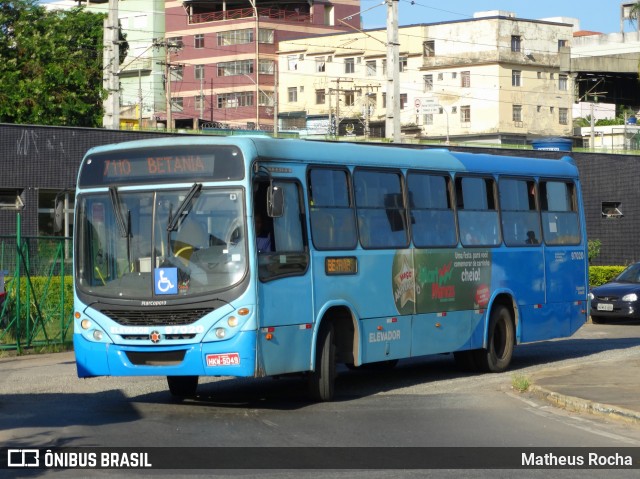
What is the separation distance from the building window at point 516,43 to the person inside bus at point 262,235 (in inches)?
3208

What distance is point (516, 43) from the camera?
9300 cm

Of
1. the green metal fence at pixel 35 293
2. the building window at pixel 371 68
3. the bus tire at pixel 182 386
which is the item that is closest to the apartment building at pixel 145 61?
the building window at pixel 371 68

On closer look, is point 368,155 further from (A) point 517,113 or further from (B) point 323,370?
(A) point 517,113

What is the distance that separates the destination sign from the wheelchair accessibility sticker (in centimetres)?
105

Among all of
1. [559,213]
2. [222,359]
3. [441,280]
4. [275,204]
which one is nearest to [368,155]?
[441,280]

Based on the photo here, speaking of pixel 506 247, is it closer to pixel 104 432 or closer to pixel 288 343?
pixel 288 343

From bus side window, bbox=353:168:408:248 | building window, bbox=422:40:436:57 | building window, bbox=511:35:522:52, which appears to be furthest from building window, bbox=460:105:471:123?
bus side window, bbox=353:168:408:248

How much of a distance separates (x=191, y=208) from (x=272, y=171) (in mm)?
1052

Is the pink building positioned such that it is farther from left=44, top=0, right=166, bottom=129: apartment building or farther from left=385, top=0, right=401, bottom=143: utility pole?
left=385, top=0, right=401, bottom=143: utility pole

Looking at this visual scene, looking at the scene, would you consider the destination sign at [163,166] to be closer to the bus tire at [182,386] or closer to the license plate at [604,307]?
the bus tire at [182,386]

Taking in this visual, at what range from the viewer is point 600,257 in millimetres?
47281

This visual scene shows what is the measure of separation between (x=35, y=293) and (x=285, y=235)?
994cm

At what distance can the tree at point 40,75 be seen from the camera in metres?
61.4

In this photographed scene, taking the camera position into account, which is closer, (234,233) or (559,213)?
(234,233)
